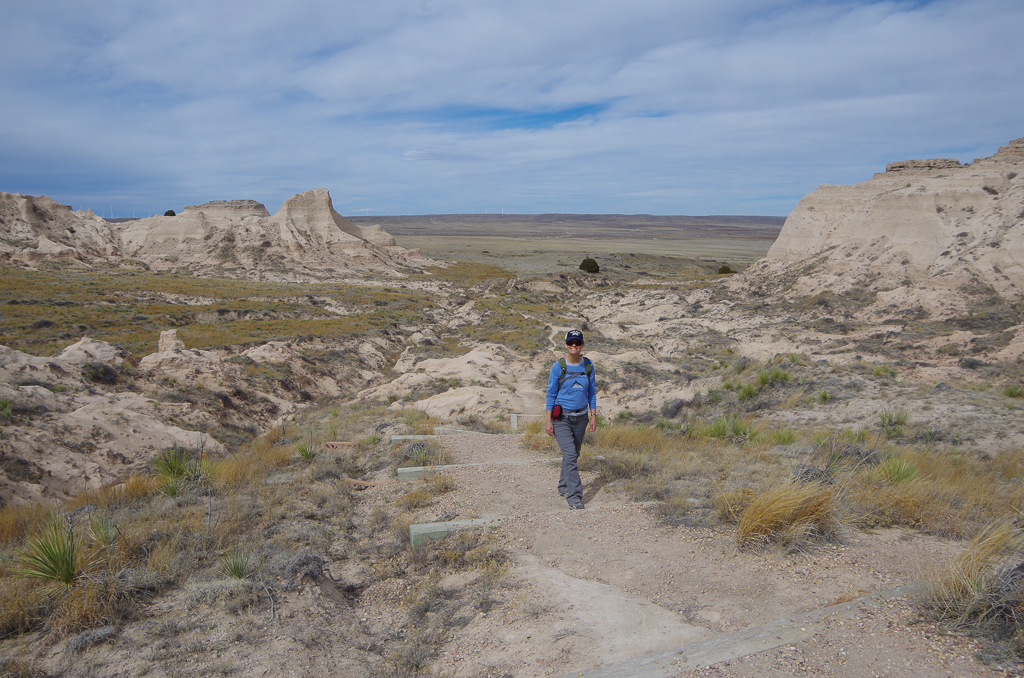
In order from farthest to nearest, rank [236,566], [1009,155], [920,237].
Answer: [1009,155], [920,237], [236,566]

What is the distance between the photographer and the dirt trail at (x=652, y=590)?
3.10m

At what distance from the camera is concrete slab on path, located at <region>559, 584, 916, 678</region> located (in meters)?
2.94

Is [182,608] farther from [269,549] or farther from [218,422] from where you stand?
[218,422]

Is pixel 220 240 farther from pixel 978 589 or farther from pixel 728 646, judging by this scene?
pixel 978 589

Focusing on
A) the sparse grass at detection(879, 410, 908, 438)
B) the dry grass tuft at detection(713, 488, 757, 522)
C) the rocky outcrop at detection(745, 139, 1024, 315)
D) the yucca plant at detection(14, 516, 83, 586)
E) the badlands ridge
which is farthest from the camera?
the rocky outcrop at detection(745, 139, 1024, 315)

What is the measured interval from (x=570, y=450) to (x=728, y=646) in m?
2.66

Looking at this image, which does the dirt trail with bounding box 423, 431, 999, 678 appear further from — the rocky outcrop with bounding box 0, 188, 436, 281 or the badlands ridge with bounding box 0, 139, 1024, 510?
the rocky outcrop with bounding box 0, 188, 436, 281

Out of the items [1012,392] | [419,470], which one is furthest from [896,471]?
[1012,392]

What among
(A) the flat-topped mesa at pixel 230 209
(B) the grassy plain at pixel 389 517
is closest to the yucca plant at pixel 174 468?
(B) the grassy plain at pixel 389 517

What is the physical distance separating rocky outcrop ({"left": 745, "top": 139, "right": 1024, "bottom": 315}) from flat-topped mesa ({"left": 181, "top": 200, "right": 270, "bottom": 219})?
153 feet

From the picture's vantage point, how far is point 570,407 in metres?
5.60

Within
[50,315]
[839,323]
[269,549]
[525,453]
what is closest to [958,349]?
[839,323]

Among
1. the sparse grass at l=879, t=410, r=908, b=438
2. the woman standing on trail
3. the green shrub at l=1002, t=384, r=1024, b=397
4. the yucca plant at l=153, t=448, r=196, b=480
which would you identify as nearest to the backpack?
the woman standing on trail

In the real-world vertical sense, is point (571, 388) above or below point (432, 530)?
above
